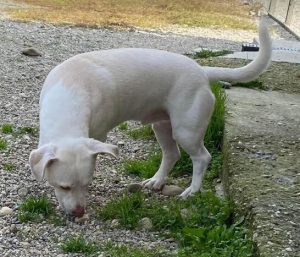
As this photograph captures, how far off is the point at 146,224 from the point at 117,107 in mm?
870

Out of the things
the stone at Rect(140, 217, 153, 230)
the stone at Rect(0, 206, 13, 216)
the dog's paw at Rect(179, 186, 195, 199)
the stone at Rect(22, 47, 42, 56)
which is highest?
the stone at Rect(140, 217, 153, 230)

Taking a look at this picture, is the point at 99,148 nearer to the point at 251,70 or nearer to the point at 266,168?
the point at 266,168

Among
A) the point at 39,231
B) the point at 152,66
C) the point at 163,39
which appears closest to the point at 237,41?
the point at 163,39

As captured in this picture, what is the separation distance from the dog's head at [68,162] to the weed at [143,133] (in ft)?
7.34

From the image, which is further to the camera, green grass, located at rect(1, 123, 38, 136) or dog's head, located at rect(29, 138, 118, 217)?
green grass, located at rect(1, 123, 38, 136)

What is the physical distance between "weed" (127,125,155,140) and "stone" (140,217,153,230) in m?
1.98

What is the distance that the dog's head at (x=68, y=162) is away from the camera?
13.2 ft

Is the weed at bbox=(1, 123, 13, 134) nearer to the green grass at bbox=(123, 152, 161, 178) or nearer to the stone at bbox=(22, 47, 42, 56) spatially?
the green grass at bbox=(123, 152, 161, 178)

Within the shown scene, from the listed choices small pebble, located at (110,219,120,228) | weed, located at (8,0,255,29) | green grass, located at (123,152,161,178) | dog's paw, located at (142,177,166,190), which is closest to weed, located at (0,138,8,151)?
green grass, located at (123,152,161,178)

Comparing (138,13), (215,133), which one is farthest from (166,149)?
(138,13)

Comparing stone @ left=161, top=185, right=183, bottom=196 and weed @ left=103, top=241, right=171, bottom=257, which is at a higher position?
weed @ left=103, top=241, right=171, bottom=257

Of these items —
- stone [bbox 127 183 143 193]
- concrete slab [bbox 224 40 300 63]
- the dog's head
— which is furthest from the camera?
concrete slab [bbox 224 40 300 63]

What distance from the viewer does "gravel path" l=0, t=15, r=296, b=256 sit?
4.19 meters

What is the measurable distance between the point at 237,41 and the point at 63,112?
995cm
